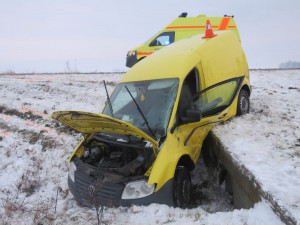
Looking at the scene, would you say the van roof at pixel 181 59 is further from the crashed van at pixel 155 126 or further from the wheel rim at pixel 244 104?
the wheel rim at pixel 244 104

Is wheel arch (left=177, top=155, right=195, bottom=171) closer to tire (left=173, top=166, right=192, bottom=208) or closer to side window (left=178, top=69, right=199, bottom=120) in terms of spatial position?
tire (left=173, top=166, right=192, bottom=208)

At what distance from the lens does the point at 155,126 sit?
3766 millimetres

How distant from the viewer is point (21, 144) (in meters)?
6.02

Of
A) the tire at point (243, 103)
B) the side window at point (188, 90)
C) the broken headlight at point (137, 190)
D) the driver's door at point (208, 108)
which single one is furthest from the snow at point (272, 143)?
the broken headlight at point (137, 190)

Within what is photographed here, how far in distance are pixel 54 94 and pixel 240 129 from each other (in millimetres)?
7487

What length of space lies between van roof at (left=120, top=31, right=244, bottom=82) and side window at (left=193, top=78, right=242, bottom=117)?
481mm

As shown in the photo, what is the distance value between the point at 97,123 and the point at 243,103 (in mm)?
3605

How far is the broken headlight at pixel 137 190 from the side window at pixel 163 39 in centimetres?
925

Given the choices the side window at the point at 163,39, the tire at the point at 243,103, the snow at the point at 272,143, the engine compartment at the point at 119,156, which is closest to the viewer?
the snow at the point at 272,143

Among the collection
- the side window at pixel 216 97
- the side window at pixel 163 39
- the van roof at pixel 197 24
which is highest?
the van roof at pixel 197 24

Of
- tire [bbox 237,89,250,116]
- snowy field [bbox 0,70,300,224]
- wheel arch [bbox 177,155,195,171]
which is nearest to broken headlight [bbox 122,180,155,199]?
snowy field [bbox 0,70,300,224]

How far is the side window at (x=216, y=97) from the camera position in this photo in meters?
4.44

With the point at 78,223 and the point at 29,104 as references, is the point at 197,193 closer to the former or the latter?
the point at 78,223

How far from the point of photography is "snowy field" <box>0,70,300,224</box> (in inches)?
114
